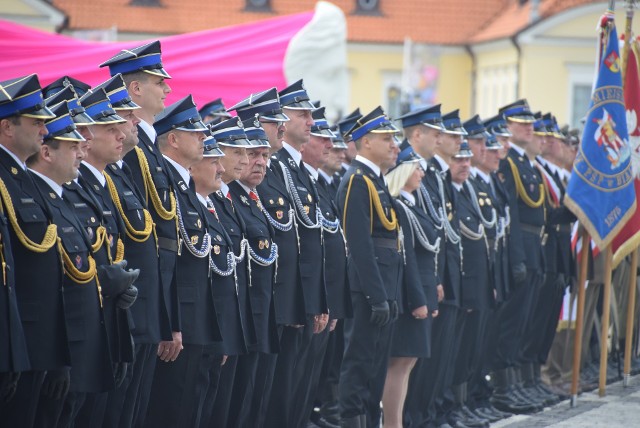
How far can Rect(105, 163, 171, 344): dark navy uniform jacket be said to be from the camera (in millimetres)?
6246

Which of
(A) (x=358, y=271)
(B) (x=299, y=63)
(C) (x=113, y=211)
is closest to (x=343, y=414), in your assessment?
(A) (x=358, y=271)

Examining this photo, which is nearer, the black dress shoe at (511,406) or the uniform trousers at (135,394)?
the uniform trousers at (135,394)

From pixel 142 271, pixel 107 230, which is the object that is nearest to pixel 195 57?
pixel 142 271

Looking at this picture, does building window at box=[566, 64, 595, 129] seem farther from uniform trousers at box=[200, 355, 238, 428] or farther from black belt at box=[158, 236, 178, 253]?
black belt at box=[158, 236, 178, 253]

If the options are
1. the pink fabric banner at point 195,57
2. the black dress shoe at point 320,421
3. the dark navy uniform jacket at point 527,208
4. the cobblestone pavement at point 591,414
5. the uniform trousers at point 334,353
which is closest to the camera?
the uniform trousers at point 334,353

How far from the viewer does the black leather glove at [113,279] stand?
582cm

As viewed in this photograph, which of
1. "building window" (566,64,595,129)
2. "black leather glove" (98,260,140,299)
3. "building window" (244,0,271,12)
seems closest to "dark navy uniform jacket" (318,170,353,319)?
"black leather glove" (98,260,140,299)

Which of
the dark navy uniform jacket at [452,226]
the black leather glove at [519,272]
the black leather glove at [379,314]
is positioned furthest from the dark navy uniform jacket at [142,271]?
the black leather glove at [519,272]

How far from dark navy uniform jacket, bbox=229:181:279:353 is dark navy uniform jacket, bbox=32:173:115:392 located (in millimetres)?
1525

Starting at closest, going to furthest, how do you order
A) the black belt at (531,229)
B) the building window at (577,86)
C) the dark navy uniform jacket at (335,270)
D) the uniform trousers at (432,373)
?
the dark navy uniform jacket at (335,270)
the uniform trousers at (432,373)
the black belt at (531,229)
the building window at (577,86)

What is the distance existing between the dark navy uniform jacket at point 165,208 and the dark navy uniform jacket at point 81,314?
723 millimetres

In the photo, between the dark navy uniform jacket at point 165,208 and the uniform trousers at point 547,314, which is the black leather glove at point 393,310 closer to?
the dark navy uniform jacket at point 165,208

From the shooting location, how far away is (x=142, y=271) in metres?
6.30

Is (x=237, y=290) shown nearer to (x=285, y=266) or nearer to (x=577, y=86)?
(x=285, y=266)
